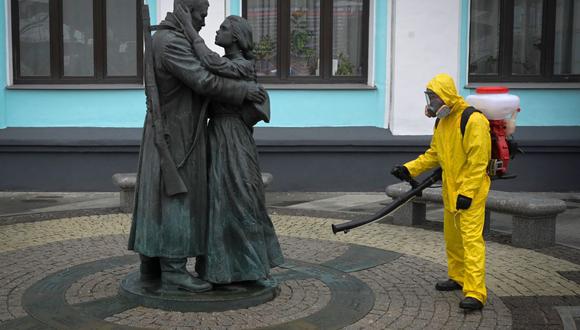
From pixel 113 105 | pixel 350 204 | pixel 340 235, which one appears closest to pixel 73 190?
pixel 113 105

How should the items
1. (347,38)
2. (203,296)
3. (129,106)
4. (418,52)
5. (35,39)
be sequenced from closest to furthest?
(203,296), (418,52), (129,106), (35,39), (347,38)

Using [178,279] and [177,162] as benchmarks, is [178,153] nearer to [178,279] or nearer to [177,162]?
[177,162]

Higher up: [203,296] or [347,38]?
[347,38]

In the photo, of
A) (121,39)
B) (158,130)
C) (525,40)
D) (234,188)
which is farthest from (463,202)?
(121,39)

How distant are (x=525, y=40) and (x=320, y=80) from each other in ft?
11.5

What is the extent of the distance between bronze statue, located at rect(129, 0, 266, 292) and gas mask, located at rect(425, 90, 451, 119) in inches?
50.9

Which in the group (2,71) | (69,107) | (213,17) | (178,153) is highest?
(213,17)

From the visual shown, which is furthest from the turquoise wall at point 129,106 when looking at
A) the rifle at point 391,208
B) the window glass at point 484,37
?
the rifle at point 391,208

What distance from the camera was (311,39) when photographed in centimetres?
1312

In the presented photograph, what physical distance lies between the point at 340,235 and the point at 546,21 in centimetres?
651

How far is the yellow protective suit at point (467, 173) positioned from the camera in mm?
5957

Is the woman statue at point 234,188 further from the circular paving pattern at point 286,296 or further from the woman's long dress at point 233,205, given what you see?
the circular paving pattern at point 286,296

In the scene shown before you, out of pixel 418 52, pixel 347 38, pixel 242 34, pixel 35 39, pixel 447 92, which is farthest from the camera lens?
pixel 347 38

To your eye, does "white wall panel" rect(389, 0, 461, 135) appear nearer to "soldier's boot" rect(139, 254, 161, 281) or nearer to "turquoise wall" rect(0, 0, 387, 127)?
"turquoise wall" rect(0, 0, 387, 127)
